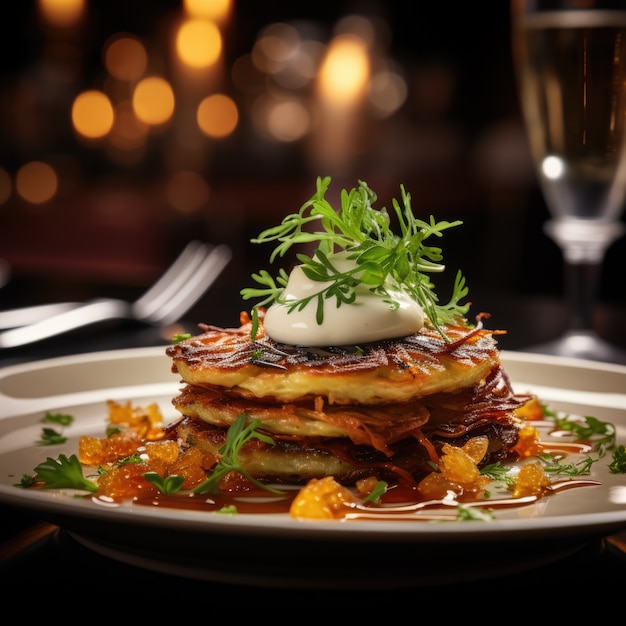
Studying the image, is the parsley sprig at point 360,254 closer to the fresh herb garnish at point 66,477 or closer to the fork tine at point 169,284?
the fresh herb garnish at point 66,477

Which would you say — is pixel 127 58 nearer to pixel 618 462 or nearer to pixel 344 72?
pixel 344 72

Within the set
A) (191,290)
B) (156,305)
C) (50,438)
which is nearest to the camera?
(50,438)

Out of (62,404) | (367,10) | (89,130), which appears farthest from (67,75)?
(62,404)

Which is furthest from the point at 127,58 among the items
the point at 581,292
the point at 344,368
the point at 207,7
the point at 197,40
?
the point at 344,368

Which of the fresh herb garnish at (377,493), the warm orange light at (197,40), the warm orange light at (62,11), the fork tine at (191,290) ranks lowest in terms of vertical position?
the fork tine at (191,290)

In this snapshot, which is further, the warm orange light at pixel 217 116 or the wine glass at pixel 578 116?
the warm orange light at pixel 217 116

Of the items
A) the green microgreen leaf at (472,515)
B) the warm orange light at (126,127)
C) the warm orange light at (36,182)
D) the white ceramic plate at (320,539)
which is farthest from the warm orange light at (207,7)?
the green microgreen leaf at (472,515)

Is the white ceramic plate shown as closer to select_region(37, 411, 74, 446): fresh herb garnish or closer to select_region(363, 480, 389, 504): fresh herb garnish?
select_region(363, 480, 389, 504): fresh herb garnish

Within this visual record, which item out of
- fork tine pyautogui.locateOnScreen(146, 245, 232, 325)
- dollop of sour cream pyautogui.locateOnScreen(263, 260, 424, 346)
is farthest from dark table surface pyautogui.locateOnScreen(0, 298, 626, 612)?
fork tine pyautogui.locateOnScreen(146, 245, 232, 325)
